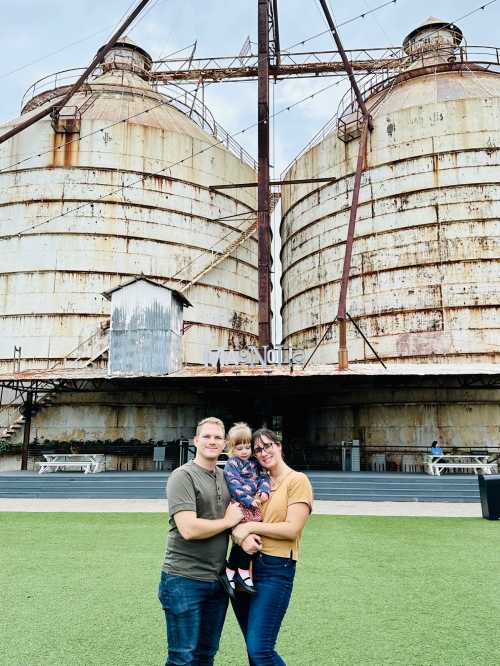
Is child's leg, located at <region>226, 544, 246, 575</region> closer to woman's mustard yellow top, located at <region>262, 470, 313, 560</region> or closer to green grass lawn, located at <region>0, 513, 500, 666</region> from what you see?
woman's mustard yellow top, located at <region>262, 470, 313, 560</region>

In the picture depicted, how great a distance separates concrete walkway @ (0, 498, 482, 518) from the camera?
435 inches

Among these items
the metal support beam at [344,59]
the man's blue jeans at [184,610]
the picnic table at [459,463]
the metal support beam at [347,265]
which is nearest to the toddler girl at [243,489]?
the man's blue jeans at [184,610]

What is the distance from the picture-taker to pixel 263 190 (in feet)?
74.5

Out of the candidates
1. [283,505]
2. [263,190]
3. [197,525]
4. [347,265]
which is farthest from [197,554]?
[263,190]

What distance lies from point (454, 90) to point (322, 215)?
7.35 meters

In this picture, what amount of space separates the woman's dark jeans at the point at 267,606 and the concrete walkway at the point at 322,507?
843 centimetres

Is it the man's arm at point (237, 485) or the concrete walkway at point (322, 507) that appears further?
the concrete walkway at point (322, 507)

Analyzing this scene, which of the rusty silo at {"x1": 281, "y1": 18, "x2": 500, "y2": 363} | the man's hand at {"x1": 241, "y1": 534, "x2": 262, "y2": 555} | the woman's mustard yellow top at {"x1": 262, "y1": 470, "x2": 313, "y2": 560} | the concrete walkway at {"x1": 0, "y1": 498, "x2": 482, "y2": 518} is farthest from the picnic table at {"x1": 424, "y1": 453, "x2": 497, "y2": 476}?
the man's hand at {"x1": 241, "y1": 534, "x2": 262, "y2": 555}

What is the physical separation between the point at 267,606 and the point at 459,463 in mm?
17569

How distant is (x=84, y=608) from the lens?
484 centimetres

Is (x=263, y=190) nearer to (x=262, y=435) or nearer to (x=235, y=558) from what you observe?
(x=262, y=435)

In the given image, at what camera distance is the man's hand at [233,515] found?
275 cm

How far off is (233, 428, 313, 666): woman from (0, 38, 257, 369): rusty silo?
20437 millimetres

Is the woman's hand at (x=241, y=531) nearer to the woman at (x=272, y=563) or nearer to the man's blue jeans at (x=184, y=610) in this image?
the woman at (x=272, y=563)
